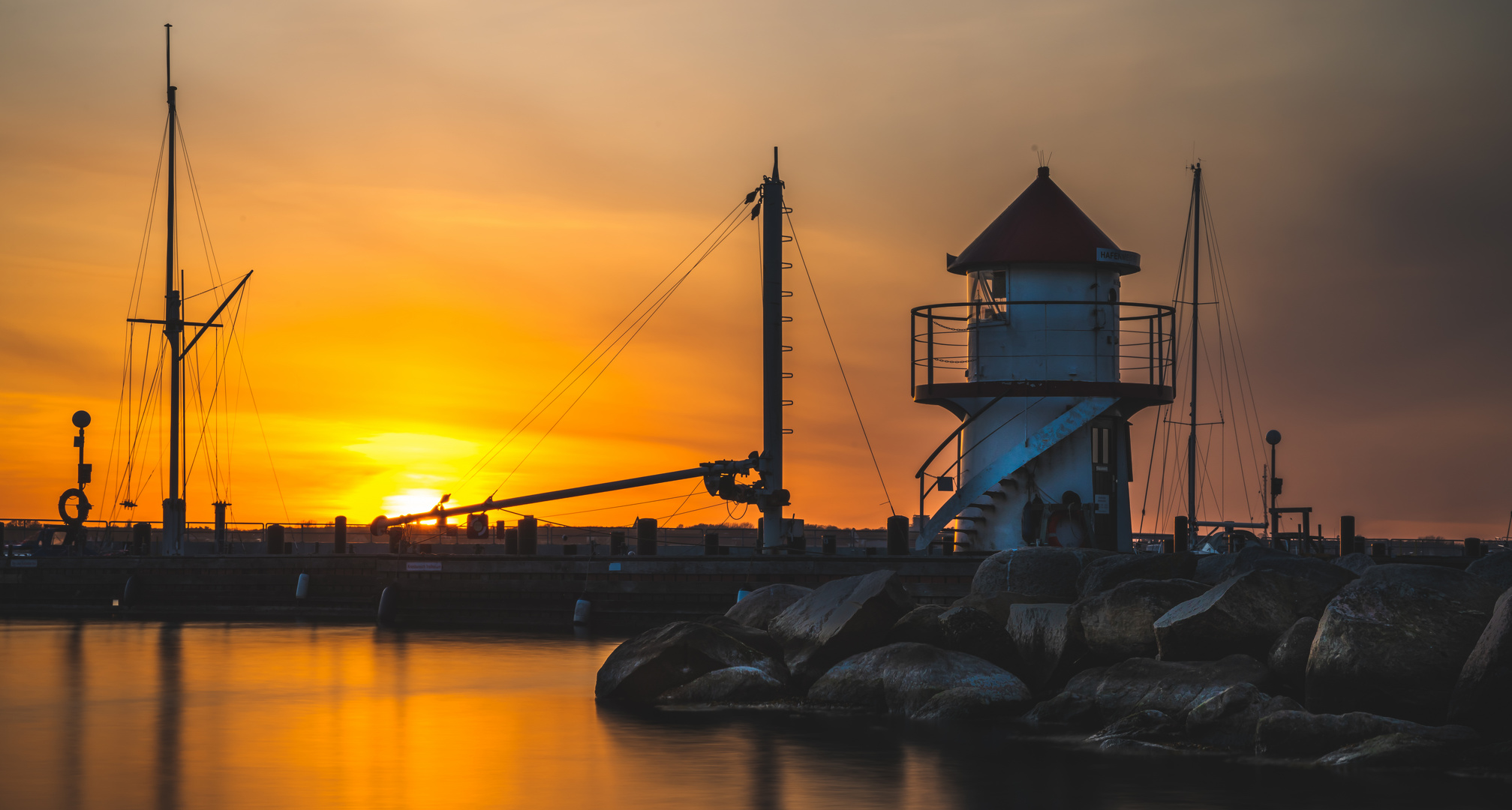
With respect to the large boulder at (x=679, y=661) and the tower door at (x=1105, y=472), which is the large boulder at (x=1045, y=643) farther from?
the tower door at (x=1105, y=472)

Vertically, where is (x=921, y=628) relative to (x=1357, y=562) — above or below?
below

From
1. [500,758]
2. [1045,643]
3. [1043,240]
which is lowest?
[500,758]

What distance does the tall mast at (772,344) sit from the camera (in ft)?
104

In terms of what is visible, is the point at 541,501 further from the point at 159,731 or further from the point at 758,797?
the point at 758,797

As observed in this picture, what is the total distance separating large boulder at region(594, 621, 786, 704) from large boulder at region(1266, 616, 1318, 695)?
6778 mm

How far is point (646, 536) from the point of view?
34.0 m

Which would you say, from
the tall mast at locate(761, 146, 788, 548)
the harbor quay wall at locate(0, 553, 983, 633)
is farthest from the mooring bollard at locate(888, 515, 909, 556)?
the tall mast at locate(761, 146, 788, 548)

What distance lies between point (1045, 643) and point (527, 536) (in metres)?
17.9

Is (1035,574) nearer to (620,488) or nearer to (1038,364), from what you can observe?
(1038,364)

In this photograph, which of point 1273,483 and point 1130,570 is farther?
point 1273,483

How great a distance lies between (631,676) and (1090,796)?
323 inches

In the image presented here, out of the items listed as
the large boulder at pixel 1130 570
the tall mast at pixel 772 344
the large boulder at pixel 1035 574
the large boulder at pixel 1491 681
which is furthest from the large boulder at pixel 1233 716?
the tall mast at pixel 772 344

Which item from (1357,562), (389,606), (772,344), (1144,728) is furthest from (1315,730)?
(389,606)

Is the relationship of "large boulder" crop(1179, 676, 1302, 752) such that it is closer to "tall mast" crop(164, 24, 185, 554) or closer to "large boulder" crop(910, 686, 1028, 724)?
"large boulder" crop(910, 686, 1028, 724)
